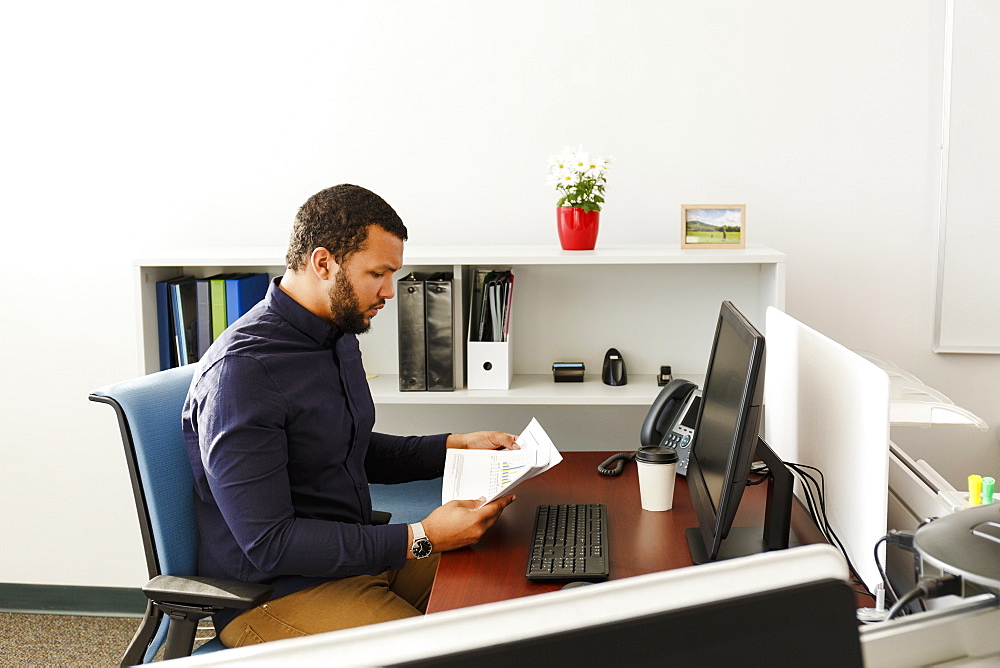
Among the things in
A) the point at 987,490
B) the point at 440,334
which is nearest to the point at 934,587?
the point at 987,490

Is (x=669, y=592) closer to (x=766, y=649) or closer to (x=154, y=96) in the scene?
(x=766, y=649)

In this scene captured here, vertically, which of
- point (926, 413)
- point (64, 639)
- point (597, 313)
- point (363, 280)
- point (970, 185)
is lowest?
point (64, 639)

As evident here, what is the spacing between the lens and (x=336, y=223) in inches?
69.4

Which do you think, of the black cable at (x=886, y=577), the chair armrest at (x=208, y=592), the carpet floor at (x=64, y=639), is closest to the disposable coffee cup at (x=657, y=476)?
the black cable at (x=886, y=577)

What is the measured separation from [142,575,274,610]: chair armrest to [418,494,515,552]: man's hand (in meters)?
0.31

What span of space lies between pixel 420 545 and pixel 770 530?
0.61 meters

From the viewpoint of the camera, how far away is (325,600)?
5.42 feet

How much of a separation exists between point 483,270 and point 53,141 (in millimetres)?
1464

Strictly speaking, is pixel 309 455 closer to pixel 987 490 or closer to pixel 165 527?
pixel 165 527

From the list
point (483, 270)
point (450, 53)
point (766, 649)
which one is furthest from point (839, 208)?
point (766, 649)

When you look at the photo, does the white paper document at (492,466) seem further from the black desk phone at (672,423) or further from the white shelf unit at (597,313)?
the white shelf unit at (597,313)

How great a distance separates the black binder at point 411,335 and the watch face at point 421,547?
2.86 feet

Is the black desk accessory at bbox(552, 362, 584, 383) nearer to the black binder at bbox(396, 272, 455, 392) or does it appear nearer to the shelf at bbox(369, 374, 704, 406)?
the shelf at bbox(369, 374, 704, 406)

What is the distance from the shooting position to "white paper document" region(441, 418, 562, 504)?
1742 millimetres
